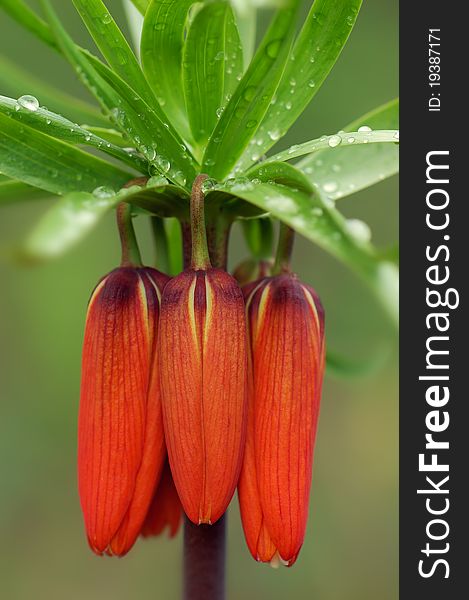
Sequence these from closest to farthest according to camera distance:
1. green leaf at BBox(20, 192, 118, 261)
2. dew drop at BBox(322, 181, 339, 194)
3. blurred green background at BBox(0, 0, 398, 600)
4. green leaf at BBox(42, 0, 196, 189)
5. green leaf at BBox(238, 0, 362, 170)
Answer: green leaf at BBox(20, 192, 118, 261)
green leaf at BBox(42, 0, 196, 189)
green leaf at BBox(238, 0, 362, 170)
dew drop at BBox(322, 181, 339, 194)
blurred green background at BBox(0, 0, 398, 600)

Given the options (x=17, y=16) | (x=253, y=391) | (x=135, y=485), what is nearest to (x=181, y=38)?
(x=17, y=16)

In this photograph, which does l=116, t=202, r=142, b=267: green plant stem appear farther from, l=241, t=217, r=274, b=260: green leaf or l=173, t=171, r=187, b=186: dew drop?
l=241, t=217, r=274, b=260: green leaf

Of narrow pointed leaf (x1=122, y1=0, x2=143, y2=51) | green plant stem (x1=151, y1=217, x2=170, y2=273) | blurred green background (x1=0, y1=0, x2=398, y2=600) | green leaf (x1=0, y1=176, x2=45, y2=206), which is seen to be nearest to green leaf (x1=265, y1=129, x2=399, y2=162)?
green plant stem (x1=151, y1=217, x2=170, y2=273)

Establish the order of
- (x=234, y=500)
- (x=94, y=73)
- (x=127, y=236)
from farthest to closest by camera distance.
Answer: (x=234, y=500)
(x=127, y=236)
(x=94, y=73)

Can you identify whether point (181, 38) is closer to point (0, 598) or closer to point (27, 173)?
point (27, 173)

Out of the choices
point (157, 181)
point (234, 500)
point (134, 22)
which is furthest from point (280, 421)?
point (234, 500)

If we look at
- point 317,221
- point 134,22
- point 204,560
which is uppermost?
point 134,22

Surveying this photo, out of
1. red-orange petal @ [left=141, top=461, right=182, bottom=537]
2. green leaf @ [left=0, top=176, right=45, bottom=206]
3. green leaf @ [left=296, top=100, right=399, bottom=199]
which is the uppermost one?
green leaf @ [left=296, top=100, right=399, bottom=199]

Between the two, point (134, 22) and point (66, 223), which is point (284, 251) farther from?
point (134, 22)
